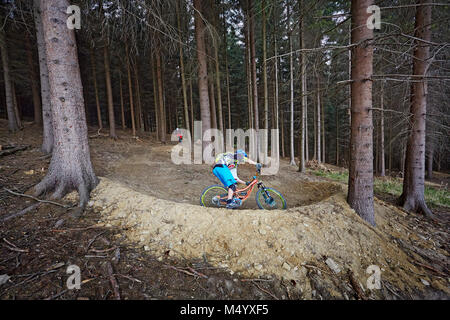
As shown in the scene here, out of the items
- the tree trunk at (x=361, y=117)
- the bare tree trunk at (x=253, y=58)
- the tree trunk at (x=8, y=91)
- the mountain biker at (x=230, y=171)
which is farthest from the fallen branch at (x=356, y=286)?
the tree trunk at (x=8, y=91)

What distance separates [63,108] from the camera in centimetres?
401

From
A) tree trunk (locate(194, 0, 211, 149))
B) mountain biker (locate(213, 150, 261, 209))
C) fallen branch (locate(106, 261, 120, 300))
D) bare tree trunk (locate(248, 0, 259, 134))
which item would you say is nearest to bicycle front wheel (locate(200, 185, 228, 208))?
mountain biker (locate(213, 150, 261, 209))

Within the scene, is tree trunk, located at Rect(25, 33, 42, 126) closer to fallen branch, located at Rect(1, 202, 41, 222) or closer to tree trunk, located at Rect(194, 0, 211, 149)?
tree trunk, located at Rect(194, 0, 211, 149)

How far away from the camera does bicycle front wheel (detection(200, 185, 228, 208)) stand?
5.20m

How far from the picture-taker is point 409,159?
18.2 ft

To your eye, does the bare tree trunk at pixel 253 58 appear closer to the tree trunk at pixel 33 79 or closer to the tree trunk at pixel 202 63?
the tree trunk at pixel 202 63

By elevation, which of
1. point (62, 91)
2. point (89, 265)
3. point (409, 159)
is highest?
point (62, 91)

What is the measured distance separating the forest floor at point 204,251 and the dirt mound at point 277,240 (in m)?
0.02

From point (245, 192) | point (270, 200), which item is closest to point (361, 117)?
point (270, 200)

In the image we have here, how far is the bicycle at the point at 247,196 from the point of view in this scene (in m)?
5.02

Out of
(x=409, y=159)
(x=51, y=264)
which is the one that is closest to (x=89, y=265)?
(x=51, y=264)
